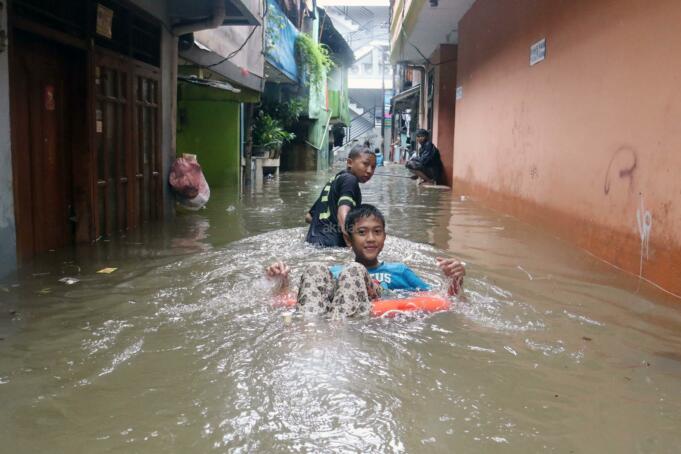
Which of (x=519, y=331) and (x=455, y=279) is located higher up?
(x=455, y=279)

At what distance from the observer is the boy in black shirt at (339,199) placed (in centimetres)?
548

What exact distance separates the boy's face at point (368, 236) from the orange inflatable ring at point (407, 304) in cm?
35

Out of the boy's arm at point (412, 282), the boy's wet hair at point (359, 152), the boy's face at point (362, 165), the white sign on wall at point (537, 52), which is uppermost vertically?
the white sign on wall at point (537, 52)

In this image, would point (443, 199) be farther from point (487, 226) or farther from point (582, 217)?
point (582, 217)

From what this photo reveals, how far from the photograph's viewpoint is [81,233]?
671cm

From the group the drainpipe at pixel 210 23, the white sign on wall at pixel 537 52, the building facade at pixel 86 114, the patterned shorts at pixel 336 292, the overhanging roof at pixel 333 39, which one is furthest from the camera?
the overhanging roof at pixel 333 39

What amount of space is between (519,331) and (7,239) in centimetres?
388

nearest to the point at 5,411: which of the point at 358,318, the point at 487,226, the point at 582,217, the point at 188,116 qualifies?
the point at 358,318

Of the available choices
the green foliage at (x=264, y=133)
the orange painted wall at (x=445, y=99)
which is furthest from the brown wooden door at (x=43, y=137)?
the orange painted wall at (x=445, y=99)

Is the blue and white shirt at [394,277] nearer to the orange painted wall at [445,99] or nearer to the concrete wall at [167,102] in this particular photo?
the concrete wall at [167,102]

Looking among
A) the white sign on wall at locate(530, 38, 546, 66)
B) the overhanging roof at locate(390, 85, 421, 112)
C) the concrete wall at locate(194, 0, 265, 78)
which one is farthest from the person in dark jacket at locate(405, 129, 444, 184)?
the white sign on wall at locate(530, 38, 546, 66)

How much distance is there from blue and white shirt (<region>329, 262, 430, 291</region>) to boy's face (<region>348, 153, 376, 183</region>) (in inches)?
58.2

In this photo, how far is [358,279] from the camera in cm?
392

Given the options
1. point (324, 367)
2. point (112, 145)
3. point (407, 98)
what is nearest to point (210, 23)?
point (112, 145)
